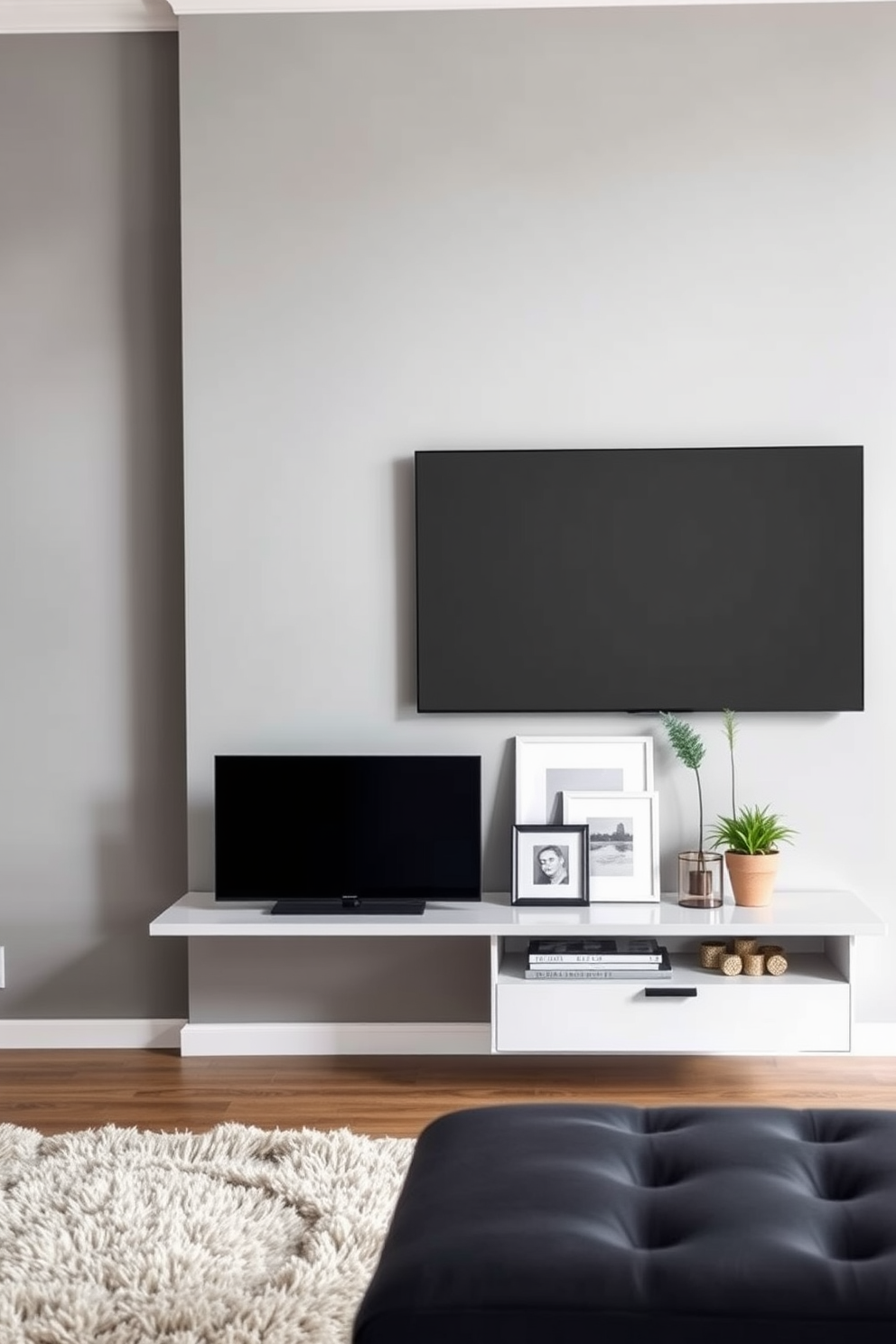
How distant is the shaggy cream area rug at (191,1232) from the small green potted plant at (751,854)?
3.94ft

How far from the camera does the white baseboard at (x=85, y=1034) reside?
4.02 metres

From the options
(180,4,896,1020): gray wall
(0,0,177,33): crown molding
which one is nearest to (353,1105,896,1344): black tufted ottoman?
(180,4,896,1020): gray wall

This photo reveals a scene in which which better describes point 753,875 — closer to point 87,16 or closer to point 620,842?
point 620,842

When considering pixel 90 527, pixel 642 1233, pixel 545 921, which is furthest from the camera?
pixel 90 527

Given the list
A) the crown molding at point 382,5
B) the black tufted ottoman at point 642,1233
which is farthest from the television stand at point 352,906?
the crown molding at point 382,5

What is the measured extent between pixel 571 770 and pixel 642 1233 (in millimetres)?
2221

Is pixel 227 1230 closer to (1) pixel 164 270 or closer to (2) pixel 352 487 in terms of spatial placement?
(2) pixel 352 487

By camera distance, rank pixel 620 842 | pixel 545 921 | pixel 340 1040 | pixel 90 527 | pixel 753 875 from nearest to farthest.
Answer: pixel 545 921 < pixel 753 875 < pixel 620 842 < pixel 340 1040 < pixel 90 527

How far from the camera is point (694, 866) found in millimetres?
3689

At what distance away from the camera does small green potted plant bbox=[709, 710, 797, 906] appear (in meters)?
3.66

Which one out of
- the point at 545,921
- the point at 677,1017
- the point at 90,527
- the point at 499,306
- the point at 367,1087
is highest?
the point at 499,306

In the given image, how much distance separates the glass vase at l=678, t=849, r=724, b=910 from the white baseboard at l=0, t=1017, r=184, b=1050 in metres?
1.57

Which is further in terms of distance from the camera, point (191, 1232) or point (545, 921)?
point (545, 921)

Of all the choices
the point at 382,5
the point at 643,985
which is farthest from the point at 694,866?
the point at 382,5
